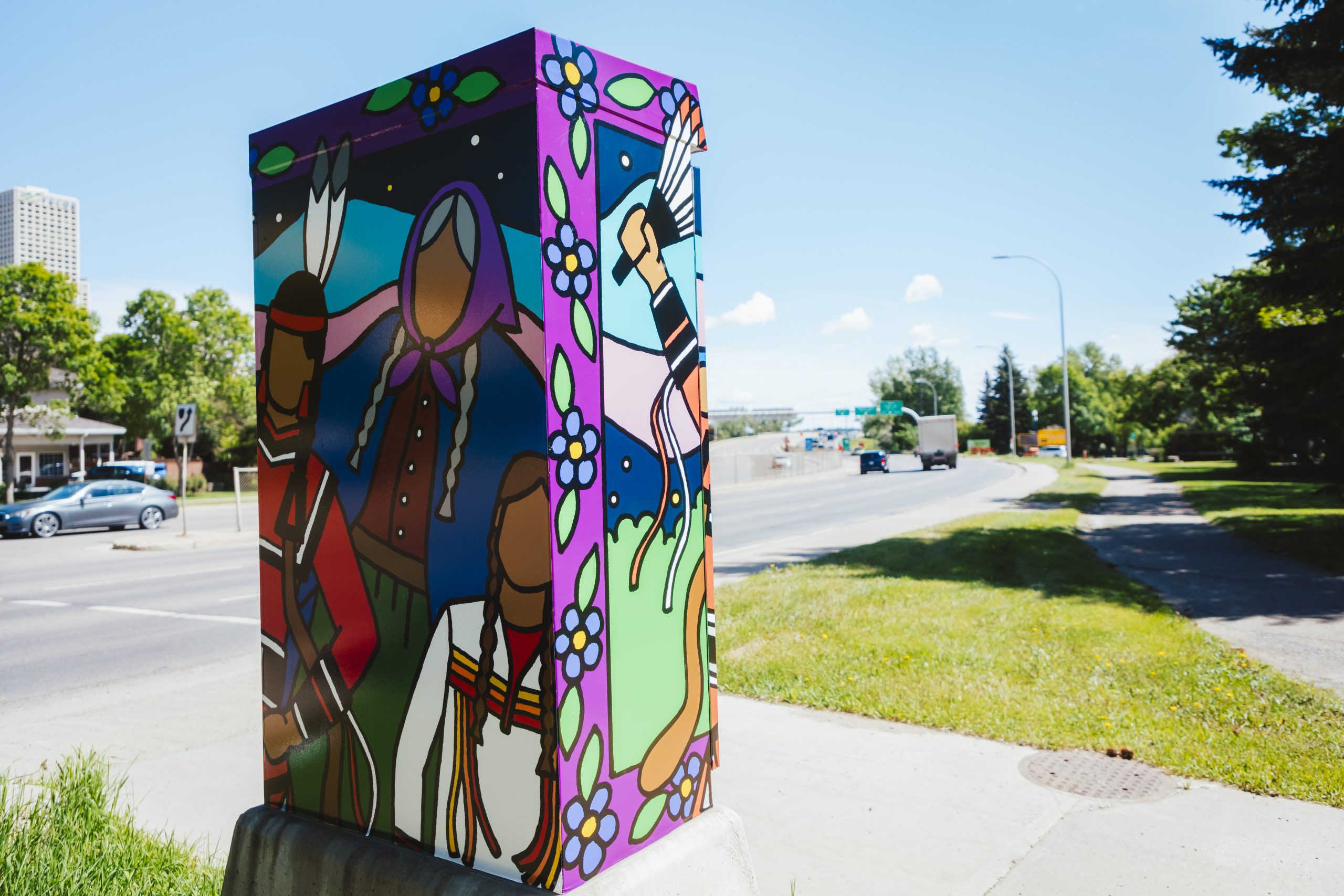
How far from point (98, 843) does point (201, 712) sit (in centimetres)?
301

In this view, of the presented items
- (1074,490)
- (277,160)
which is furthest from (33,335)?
(1074,490)

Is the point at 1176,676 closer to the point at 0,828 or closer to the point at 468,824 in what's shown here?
the point at 468,824

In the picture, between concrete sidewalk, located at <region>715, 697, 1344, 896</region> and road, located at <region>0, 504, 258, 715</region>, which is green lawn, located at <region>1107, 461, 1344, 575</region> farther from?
road, located at <region>0, 504, 258, 715</region>

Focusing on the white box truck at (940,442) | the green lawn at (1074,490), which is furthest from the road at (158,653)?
the white box truck at (940,442)

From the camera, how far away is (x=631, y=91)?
238cm

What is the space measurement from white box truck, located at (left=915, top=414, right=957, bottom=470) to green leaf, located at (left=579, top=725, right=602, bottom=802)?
184 ft

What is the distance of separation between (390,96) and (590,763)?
183 cm

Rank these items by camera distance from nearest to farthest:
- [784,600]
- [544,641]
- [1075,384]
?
[544,641], [784,600], [1075,384]

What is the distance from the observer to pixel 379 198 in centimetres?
249

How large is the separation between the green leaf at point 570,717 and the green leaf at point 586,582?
0.66ft

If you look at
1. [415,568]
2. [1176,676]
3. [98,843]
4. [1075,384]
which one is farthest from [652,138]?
[1075,384]

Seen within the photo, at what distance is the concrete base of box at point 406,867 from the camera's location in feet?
7.24

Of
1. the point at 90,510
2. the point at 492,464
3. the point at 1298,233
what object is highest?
the point at 1298,233

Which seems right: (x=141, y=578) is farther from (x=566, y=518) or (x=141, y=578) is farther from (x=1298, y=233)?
(x=1298, y=233)
